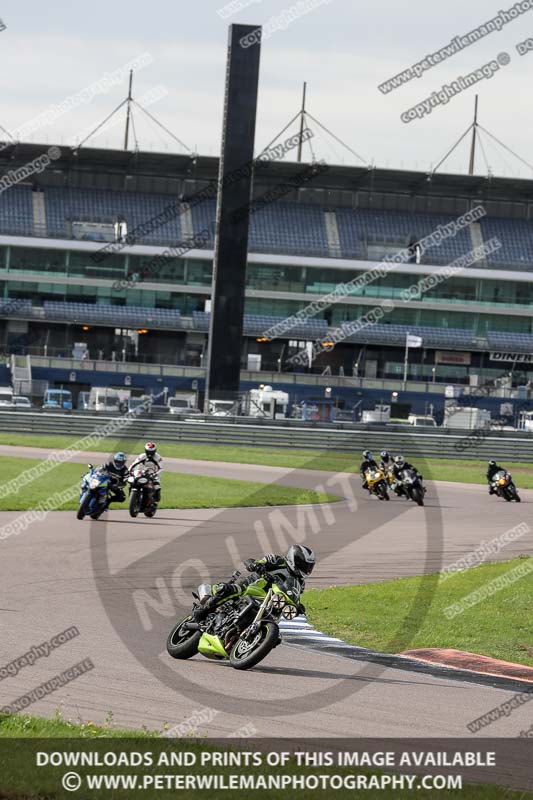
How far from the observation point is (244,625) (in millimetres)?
11031

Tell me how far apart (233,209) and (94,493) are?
28.9m

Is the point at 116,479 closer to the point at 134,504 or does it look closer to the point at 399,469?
the point at 134,504

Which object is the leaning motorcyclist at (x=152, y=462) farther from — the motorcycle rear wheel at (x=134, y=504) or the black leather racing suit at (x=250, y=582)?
the black leather racing suit at (x=250, y=582)

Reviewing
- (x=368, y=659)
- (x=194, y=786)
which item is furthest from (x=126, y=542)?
(x=194, y=786)

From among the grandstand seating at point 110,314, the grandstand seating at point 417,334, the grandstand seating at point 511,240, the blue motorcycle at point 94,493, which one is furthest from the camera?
the grandstand seating at point 511,240

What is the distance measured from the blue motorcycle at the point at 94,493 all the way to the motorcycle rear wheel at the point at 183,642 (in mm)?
11335

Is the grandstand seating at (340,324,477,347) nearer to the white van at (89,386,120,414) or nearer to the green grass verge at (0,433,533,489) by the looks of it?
the white van at (89,386,120,414)

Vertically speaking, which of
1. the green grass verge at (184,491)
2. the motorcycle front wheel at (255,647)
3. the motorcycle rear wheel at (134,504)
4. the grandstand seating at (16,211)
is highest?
the grandstand seating at (16,211)

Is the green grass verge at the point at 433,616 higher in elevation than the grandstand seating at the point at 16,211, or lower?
lower

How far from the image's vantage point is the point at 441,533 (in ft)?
79.9

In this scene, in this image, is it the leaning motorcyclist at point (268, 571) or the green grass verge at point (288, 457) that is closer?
the leaning motorcyclist at point (268, 571)

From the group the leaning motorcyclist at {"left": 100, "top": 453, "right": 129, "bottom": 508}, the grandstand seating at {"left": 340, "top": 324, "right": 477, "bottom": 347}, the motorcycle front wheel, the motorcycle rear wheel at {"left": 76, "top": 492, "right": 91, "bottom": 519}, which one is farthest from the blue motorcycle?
the grandstand seating at {"left": 340, "top": 324, "right": 477, "bottom": 347}

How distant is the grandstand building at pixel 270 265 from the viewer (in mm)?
77812

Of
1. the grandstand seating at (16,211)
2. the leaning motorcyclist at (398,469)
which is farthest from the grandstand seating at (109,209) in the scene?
the leaning motorcyclist at (398,469)
